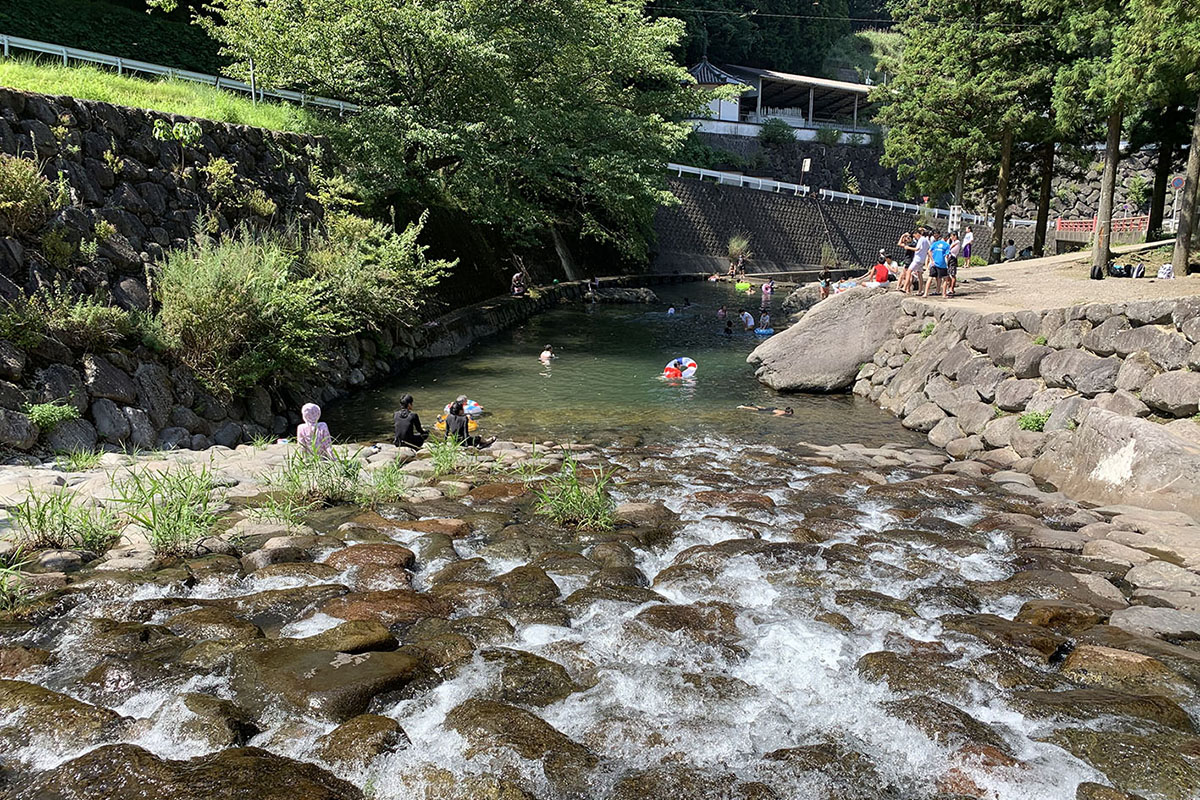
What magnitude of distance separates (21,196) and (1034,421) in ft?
46.6

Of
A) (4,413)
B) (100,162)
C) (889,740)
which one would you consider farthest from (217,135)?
(889,740)

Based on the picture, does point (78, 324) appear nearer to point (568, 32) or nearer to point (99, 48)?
point (568, 32)

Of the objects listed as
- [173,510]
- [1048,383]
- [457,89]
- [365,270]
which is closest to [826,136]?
[457,89]

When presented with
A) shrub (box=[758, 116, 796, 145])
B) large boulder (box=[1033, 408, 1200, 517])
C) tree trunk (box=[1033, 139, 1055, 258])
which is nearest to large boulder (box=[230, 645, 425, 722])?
large boulder (box=[1033, 408, 1200, 517])

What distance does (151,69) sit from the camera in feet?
55.2

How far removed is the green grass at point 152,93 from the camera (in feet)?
41.1

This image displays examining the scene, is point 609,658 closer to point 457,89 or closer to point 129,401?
point 129,401

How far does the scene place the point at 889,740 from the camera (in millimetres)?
4516

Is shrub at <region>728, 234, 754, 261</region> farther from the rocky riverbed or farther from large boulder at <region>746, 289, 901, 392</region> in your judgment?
the rocky riverbed

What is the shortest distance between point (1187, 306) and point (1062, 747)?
8669mm

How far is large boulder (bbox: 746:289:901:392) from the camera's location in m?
16.9

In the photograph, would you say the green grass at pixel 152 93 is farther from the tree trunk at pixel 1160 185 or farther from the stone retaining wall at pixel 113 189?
the tree trunk at pixel 1160 185

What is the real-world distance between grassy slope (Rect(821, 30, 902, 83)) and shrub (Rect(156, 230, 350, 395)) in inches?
2610

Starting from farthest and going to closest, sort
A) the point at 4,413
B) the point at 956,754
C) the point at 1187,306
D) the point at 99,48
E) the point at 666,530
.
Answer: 1. the point at 99,48
2. the point at 1187,306
3. the point at 4,413
4. the point at 666,530
5. the point at 956,754
